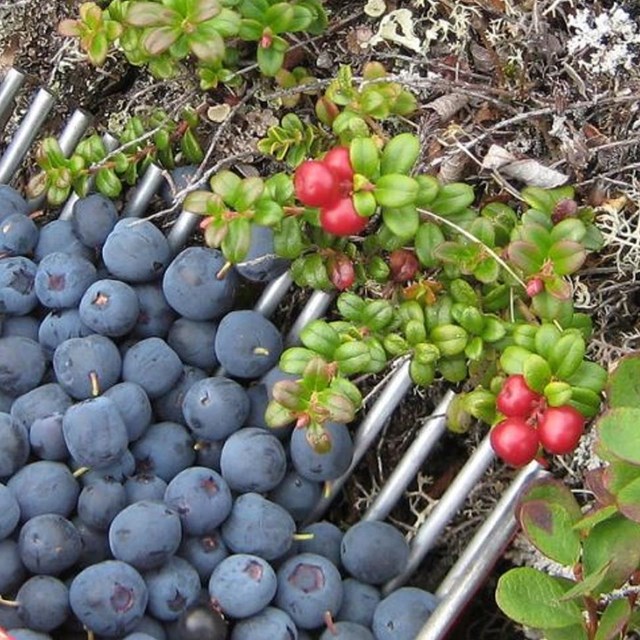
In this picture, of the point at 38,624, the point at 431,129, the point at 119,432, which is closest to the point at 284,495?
the point at 119,432

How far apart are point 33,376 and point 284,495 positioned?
355 millimetres

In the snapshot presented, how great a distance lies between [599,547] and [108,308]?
26.3 inches

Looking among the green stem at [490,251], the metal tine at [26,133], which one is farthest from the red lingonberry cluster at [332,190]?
the metal tine at [26,133]

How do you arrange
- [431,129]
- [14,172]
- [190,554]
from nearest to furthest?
[190,554]
[431,129]
[14,172]

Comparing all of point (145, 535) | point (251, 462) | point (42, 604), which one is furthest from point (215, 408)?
point (42, 604)

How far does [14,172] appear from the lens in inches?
65.7

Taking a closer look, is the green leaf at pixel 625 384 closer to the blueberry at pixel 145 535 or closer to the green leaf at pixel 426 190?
the green leaf at pixel 426 190

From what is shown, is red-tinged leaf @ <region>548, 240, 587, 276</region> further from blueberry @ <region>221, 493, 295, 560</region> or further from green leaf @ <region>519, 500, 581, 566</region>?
blueberry @ <region>221, 493, 295, 560</region>

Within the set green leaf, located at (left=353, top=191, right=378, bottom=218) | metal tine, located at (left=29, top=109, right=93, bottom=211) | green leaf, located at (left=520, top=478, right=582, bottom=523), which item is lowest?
green leaf, located at (left=520, top=478, right=582, bottom=523)

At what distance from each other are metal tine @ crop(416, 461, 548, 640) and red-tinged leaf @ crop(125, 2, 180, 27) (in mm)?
696

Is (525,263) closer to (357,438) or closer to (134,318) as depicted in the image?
(357,438)

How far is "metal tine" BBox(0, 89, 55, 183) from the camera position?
5.43 feet

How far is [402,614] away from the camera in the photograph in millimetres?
1342

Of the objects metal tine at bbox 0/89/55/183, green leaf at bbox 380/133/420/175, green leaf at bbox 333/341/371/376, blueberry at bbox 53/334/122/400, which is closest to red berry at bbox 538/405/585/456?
green leaf at bbox 333/341/371/376
